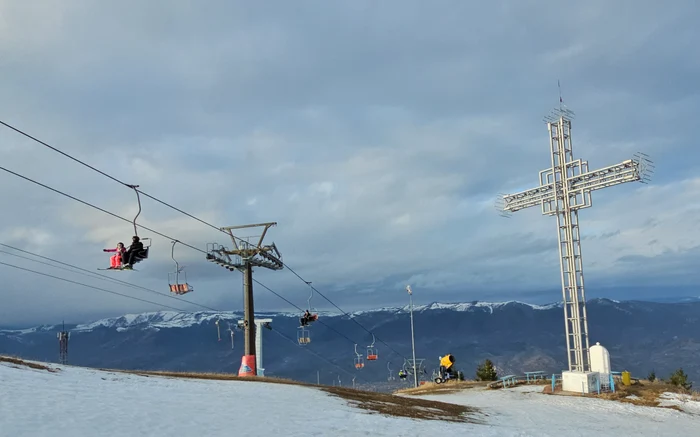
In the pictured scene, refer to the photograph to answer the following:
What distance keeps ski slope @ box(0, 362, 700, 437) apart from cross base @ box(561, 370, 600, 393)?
9883 mm

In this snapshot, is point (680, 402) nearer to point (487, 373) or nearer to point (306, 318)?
point (306, 318)

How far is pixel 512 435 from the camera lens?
71.5 ft

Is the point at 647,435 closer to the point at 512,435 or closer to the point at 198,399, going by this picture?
the point at 512,435

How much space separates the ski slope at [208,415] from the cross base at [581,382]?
32.4ft

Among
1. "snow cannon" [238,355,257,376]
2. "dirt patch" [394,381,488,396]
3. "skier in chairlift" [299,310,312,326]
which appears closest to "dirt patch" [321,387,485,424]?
"snow cannon" [238,355,257,376]

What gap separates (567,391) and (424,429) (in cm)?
2581

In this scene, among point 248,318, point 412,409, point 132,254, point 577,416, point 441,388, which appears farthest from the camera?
point 441,388

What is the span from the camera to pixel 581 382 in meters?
40.9

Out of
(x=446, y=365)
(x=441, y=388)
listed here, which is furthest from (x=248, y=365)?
(x=446, y=365)

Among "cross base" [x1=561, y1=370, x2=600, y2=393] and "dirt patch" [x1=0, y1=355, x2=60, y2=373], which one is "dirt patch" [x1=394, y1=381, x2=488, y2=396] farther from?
"dirt patch" [x1=0, y1=355, x2=60, y2=373]

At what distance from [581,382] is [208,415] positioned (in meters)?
32.0

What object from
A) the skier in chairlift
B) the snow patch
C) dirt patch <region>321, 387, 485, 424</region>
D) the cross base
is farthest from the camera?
the skier in chairlift

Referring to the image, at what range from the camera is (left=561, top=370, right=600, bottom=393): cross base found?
40656mm

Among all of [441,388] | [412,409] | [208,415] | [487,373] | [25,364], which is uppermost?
[25,364]
